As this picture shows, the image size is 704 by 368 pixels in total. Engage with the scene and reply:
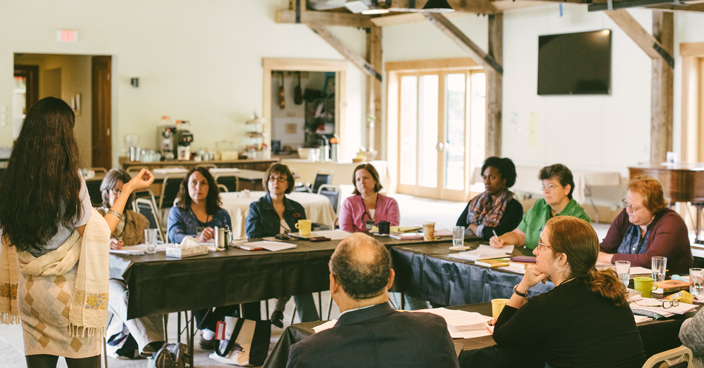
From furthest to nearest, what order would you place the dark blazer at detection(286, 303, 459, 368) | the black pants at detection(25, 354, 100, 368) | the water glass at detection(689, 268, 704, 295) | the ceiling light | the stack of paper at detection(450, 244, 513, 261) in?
the ceiling light → the stack of paper at detection(450, 244, 513, 261) → the water glass at detection(689, 268, 704, 295) → the black pants at detection(25, 354, 100, 368) → the dark blazer at detection(286, 303, 459, 368)

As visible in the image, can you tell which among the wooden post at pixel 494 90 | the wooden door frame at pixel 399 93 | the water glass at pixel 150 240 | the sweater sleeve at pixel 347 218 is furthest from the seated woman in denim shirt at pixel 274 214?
the wooden door frame at pixel 399 93

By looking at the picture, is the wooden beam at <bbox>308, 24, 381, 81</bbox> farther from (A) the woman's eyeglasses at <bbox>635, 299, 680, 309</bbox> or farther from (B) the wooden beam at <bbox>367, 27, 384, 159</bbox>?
(A) the woman's eyeglasses at <bbox>635, 299, 680, 309</bbox>

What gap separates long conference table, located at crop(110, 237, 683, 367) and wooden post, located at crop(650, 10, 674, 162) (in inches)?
233

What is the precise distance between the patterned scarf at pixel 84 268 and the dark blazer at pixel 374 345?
1.01m

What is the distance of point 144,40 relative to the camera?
11.0m

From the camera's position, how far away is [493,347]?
2482mm

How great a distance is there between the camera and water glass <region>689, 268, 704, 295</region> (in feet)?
10.0

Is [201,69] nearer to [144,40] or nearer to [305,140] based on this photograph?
[144,40]

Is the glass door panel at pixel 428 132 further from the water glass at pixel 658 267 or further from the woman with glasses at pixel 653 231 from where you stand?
the water glass at pixel 658 267

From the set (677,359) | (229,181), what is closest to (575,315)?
(677,359)

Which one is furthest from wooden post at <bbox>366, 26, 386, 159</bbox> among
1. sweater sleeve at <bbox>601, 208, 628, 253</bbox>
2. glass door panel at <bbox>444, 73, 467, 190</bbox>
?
sweater sleeve at <bbox>601, 208, 628, 253</bbox>

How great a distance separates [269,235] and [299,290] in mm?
928

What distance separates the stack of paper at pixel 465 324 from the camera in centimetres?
259

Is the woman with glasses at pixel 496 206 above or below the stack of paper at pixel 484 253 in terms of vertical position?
above
